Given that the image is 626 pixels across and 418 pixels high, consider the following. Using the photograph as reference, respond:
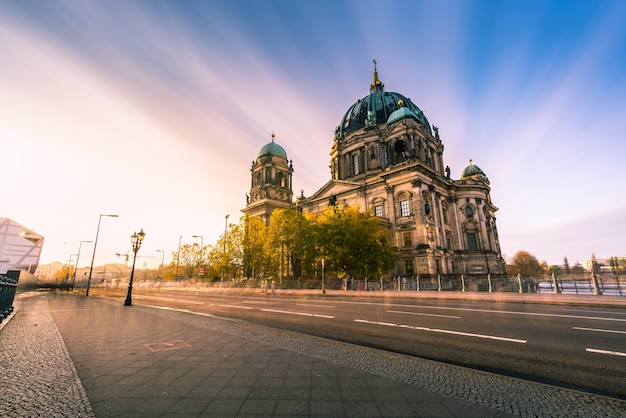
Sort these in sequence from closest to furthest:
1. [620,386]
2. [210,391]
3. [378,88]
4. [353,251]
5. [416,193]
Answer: [210,391], [620,386], [353,251], [416,193], [378,88]

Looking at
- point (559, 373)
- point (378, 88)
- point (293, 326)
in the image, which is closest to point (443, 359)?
point (559, 373)

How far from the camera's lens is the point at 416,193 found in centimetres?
3947

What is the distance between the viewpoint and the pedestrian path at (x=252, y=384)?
10.6 feet

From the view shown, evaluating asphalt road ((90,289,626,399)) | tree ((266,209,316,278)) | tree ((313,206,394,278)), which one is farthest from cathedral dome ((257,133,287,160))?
asphalt road ((90,289,626,399))

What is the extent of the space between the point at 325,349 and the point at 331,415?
2955 millimetres

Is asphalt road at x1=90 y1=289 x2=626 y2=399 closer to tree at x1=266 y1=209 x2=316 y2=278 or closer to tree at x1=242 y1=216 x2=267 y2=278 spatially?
tree at x1=266 y1=209 x2=316 y2=278

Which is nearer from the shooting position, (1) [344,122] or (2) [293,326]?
(2) [293,326]

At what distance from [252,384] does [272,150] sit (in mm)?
60438

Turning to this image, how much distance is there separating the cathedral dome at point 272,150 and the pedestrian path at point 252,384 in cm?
5704

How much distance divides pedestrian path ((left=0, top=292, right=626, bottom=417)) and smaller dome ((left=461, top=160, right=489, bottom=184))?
65192 millimetres

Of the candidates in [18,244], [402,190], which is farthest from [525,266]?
[18,244]

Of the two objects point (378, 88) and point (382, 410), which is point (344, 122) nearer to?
point (378, 88)

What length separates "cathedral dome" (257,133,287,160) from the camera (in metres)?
61.5

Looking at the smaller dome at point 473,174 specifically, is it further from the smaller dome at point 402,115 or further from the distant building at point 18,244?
the distant building at point 18,244
